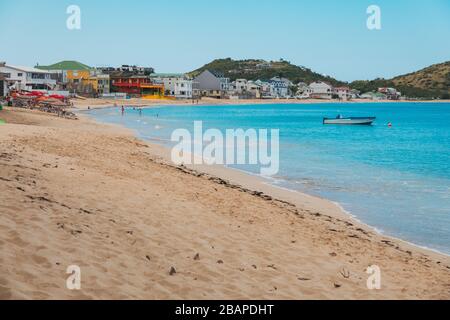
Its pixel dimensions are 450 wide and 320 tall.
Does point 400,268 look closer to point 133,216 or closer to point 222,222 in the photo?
point 222,222

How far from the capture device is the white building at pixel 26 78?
102 m

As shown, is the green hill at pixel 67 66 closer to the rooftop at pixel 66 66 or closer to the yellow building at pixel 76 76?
the rooftop at pixel 66 66

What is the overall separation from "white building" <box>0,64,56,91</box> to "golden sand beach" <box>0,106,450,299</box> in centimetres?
9263

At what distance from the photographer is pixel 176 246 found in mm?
9398

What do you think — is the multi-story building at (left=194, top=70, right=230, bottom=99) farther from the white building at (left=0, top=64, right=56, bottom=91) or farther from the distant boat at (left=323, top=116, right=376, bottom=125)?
the distant boat at (left=323, top=116, right=376, bottom=125)

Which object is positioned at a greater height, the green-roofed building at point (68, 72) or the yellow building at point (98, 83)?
the green-roofed building at point (68, 72)

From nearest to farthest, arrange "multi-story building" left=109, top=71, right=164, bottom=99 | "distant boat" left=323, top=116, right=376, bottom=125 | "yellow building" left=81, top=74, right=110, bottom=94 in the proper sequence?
"distant boat" left=323, top=116, right=376, bottom=125, "yellow building" left=81, top=74, right=110, bottom=94, "multi-story building" left=109, top=71, right=164, bottom=99

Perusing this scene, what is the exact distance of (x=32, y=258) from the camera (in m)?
7.12

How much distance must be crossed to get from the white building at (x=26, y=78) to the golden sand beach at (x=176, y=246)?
3647 inches

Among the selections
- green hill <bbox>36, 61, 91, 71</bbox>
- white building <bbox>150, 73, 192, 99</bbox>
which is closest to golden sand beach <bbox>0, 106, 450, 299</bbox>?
green hill <bbox>36, 61, 91, 71</bbox>

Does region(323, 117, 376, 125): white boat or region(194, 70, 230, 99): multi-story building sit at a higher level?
region(194, 70, 230, 99): multi-story building

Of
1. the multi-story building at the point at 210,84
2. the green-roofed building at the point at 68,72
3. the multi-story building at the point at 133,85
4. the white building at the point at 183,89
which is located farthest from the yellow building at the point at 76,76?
the multi-story building at the point at 210,84

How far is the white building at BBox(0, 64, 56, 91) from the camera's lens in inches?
4034

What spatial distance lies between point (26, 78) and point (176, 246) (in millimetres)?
106011
